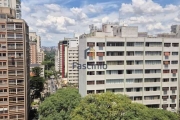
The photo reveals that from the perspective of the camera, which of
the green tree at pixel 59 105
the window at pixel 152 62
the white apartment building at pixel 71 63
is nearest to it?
the green tree at pixel 59 105

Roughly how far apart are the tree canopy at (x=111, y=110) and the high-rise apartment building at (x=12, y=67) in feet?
53.5

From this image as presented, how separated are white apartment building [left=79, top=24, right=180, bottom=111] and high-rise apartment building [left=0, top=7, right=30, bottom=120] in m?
11.0

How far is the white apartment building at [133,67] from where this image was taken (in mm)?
37125

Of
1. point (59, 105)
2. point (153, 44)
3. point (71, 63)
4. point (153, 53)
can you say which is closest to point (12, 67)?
point (59, 105)

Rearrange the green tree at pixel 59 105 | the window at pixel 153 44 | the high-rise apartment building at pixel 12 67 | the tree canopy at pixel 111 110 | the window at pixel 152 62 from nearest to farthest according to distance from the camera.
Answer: the tree canopy at pixel 111 110, the green tree at pixel 59 105, the high-rise apartment building at pixel 12 67, the window at pixel 153 44, the window at pixel 152 62

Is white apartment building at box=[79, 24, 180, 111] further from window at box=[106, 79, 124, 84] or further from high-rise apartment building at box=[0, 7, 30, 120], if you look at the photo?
high-rise apartment building at box=[0, 7, 30, 120]

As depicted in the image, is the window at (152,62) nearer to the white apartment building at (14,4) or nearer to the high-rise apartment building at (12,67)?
the high-rise apartment building at (12,67)

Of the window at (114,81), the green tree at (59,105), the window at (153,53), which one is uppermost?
the window at (153,53)

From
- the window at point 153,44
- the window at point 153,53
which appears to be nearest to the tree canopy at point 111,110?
the window at point 153,53

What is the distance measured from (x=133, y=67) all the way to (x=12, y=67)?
22264mm

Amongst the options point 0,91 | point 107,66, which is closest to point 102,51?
point 107,66

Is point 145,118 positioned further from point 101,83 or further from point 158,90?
point 158,90

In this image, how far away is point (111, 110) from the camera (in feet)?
84.4

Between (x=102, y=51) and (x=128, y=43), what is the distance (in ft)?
17.2
